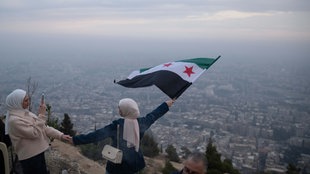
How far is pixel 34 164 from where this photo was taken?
413cm

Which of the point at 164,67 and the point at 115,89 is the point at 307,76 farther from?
the point at 164,67

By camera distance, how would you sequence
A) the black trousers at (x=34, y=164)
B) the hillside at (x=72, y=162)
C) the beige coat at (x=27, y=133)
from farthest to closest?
the hillside at (x=72, y=162) < the black trousers at (x=34, y=164) < the beige coat at (x=27, y=133)

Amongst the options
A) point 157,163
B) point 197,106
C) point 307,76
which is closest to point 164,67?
point 157,163

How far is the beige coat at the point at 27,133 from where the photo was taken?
3857 millimetres

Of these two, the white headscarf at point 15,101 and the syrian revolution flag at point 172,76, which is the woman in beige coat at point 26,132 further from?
the syrian revolution flag at point 172,76

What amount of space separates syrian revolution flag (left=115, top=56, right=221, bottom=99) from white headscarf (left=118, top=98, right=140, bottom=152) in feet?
3.88

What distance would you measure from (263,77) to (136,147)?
192 feet

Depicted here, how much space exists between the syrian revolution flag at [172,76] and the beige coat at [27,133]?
5.59ft

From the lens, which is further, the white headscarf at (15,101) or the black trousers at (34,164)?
the black trousers at (34,164)

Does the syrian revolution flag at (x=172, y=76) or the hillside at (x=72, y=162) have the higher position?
the syrian revolution flag at (x=172, y=76)

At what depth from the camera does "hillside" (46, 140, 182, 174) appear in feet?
24.2

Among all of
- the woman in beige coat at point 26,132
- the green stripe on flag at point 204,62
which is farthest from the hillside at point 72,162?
the green stripe on flag at point 204,62

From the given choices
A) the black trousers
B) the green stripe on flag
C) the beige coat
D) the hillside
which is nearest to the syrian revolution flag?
the green stripe on flag

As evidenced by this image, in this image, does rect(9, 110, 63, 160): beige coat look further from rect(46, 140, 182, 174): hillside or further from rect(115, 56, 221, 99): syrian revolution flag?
rect(46, 140, 182, 174): hillside
